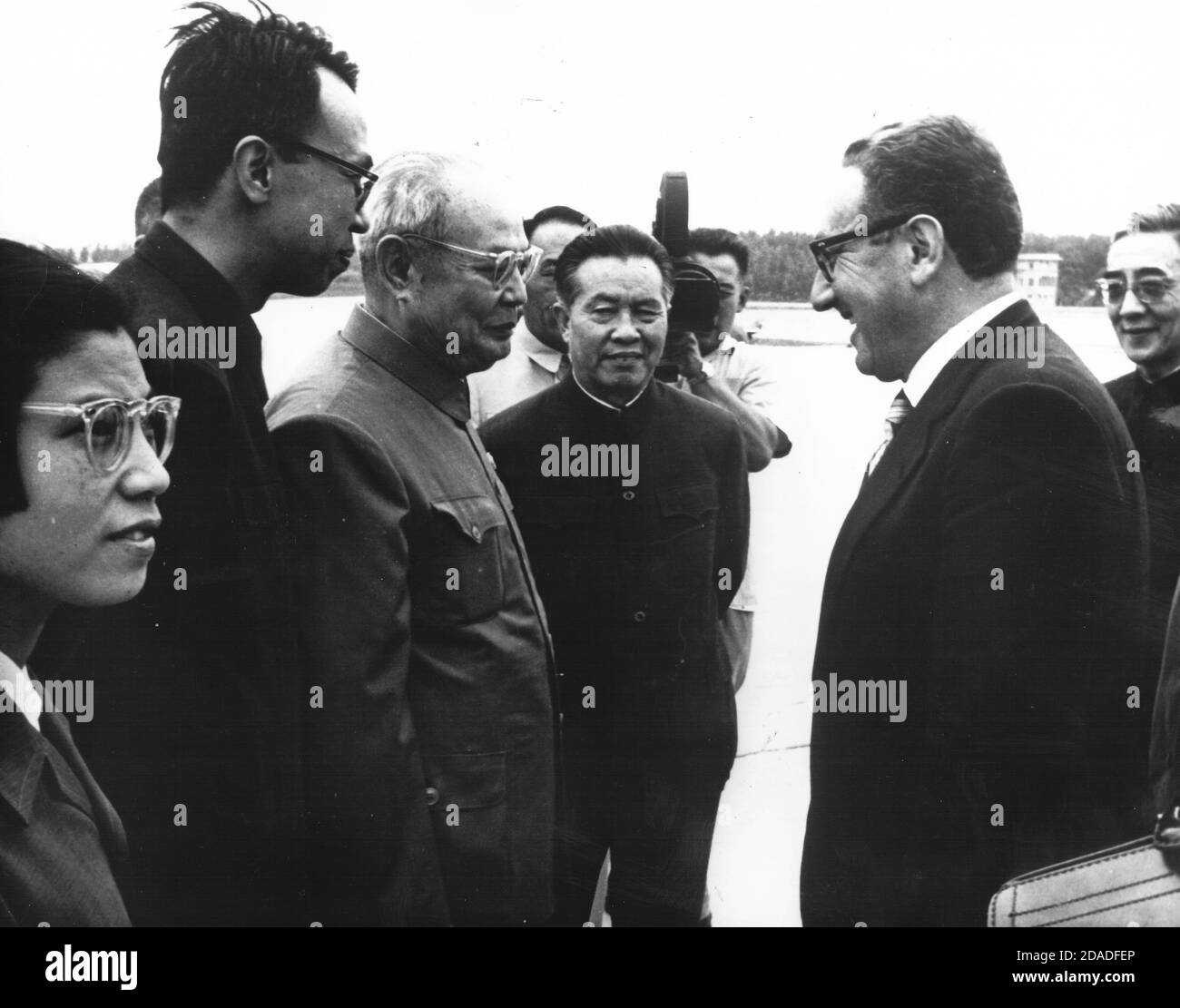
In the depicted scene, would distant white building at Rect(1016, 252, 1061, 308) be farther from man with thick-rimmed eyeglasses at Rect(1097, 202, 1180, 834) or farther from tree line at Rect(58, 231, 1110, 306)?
man with thick-rimmed eyeglasses at Rect(1097, 202, 1180, 834)

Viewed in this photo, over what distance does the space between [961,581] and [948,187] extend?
78 centimetres

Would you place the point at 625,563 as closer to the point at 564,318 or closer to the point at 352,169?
the point at 564,318

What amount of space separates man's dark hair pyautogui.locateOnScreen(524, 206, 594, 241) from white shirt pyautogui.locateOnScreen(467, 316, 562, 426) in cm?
23

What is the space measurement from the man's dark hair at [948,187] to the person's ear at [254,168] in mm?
1115

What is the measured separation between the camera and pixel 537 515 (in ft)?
9.16

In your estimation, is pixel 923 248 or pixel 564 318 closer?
pixel 923 248

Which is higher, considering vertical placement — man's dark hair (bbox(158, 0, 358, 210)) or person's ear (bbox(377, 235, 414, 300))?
man's dark hair (bbox(158, 0, 358, 210))

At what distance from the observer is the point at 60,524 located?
6.62ft

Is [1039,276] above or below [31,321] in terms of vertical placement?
above

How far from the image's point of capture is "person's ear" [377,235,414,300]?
8.14ft

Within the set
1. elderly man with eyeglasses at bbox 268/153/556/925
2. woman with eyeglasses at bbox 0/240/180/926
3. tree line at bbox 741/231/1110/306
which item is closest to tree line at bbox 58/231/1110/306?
tree line at bbox 741/231/1110/306

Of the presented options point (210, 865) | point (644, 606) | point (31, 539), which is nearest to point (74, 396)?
point (31, 539)

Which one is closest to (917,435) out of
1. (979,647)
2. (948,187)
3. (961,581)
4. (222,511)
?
(961,581)

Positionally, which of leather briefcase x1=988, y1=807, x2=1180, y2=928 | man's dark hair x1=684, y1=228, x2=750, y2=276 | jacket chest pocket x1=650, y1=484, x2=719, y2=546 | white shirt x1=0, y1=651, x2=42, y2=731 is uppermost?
man's dark hair x1=684, y1=228, x2=750, y2=276
